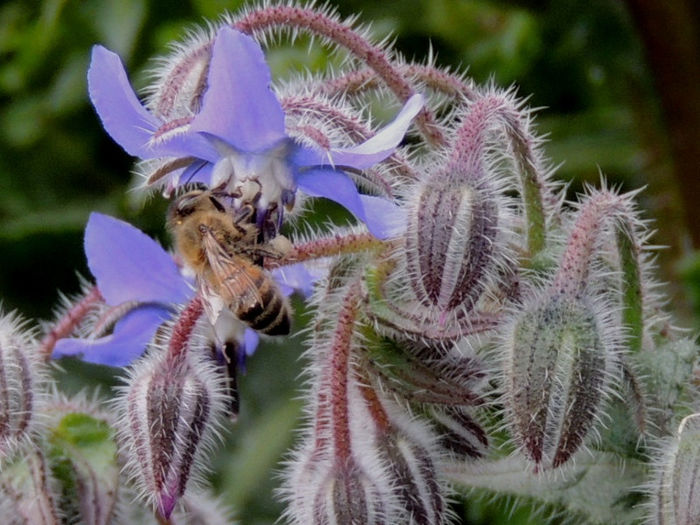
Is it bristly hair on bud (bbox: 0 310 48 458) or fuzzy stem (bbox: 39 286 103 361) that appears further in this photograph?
fuzzy stem (bbox: 39 286 103 361)

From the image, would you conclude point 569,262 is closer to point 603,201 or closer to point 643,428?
point 603,201

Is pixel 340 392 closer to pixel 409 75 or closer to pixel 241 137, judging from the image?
pixel 241 137

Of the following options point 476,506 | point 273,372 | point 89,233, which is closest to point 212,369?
point 89,233

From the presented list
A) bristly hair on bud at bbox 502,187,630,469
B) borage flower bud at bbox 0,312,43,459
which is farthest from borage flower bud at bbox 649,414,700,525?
borage flower bud at bbox 0,312,43,459

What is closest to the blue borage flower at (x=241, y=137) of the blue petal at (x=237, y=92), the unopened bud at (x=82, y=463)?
the blue petal at (x=237, y=92)

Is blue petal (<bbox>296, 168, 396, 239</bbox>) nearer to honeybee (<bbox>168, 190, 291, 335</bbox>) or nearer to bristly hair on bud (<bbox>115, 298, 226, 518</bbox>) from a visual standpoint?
honeybee (<bbox>168, 190, 291, 335</bbox>)

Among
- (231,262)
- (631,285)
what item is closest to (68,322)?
(231,262)

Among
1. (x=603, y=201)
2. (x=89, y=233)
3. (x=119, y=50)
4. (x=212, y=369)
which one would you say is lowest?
(x=212, y=369)

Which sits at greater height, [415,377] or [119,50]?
[119,50]
